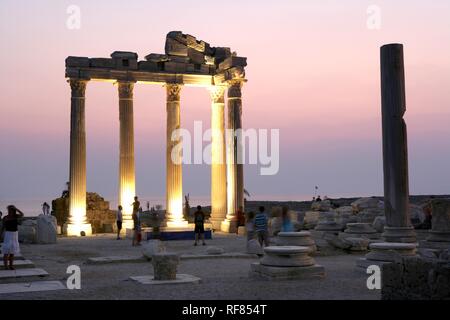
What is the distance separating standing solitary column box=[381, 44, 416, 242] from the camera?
52.8 ft

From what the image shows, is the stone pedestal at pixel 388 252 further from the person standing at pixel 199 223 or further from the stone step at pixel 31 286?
the person standing at pixel 199 223

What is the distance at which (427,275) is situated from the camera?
8.96 m

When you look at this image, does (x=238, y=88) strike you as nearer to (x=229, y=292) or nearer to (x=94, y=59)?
(x=94, y=59)

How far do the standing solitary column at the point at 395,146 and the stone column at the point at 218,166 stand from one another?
1593cm

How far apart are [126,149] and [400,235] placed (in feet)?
58.7

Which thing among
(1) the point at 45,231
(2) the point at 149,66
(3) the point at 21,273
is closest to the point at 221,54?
(2) the point at 149,66

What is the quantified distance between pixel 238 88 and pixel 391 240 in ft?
52.1

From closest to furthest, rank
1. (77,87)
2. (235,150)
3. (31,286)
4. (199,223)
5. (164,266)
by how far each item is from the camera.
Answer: (31,286) < (164,266) < (199,223) < (77,87) < (235,150)

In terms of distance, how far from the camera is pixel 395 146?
636 inches

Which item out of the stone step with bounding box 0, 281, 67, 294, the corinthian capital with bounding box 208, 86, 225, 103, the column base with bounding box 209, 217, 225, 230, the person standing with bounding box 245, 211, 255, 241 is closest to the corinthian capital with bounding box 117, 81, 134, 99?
the corinthian capital with bounding box 208, 86, 225, 103

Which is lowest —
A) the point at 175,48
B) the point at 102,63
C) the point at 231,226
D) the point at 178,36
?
the point at 231,226

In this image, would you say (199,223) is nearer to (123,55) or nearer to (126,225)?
(126,225)

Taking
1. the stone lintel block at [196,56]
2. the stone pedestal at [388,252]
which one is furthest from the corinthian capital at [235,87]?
the stone pedestal at [388,252]
